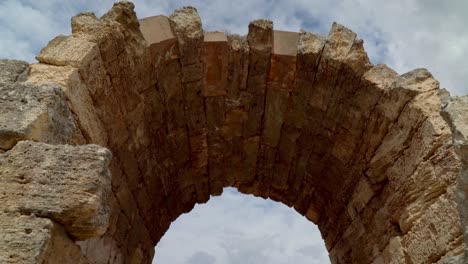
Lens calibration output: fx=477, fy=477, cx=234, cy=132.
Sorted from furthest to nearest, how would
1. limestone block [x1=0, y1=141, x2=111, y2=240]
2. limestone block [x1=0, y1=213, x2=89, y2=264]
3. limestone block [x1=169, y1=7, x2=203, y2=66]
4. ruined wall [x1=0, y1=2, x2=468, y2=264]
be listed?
limestone block [x1=169, y1=7, x2=203, y2=66] < ruined wall [x1=0, y1=2, x2=468, y2=264] < limestone block [x1=0, y1=141, x2=111, y2=240] < limestone block [x1=0, y1=213, x2=89, y2=264]

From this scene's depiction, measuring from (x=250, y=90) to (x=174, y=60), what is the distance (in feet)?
3.65

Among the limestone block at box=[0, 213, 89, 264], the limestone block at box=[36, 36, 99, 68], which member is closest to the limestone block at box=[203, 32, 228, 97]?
the limestone block at box=[36, 36, 99, 68]

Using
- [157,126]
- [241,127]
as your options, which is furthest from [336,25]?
[157,126]

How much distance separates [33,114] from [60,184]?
693mm

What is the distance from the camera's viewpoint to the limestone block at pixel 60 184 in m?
3.02

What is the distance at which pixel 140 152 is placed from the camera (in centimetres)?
565

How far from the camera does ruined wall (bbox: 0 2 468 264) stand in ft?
10.6

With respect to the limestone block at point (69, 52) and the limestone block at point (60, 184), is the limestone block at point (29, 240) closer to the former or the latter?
the limestone block at point (60, 184)

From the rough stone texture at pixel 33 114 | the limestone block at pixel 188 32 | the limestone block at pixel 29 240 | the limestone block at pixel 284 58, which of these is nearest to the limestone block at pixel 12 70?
the rough stone texture at pixel 33 114

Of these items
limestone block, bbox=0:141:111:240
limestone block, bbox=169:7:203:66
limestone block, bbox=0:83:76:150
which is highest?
limestone block, bbox=169:7:203:66

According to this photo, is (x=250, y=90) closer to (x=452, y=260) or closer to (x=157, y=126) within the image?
(x=157, y=126)

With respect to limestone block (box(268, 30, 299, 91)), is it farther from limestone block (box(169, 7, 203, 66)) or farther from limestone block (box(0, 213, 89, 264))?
limestone block (box(0, 213, 89, 264))

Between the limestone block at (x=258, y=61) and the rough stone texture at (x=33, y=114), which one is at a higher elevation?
the limestone block at (x=258, y=61)

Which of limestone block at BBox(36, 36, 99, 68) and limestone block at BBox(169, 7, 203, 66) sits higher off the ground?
limestone block at BBox(169, 7, 203, 66)
